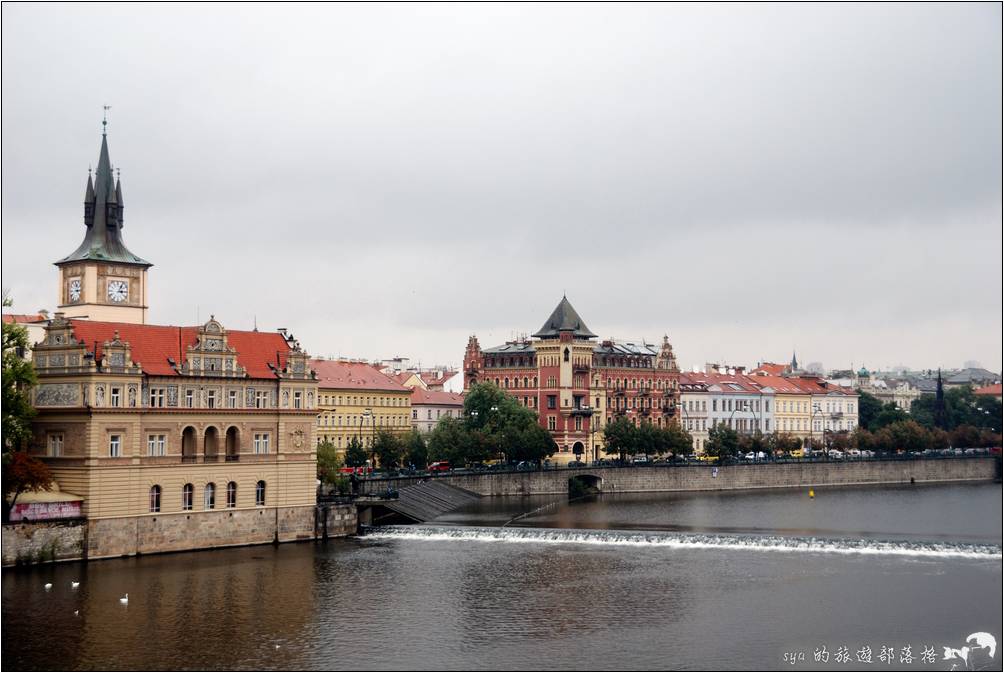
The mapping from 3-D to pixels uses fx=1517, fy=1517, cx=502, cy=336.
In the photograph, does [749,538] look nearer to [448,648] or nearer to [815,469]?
[448,648]

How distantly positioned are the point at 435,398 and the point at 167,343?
3232 inches

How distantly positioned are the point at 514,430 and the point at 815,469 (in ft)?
93.2

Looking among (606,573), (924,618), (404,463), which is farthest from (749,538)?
(404,463)

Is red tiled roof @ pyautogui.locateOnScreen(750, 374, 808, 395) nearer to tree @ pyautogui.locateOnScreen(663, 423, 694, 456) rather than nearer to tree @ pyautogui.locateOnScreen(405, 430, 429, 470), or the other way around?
tree @ pyautogui.locateOnScreen(663, 423, 694, 456)

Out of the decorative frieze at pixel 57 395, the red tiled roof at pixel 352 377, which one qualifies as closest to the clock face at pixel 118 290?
the decorative frieze at pixel 57 395

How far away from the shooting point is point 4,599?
58.2 metres

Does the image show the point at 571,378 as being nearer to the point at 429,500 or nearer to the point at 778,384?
the point at 778,384

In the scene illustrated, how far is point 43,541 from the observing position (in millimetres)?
66562

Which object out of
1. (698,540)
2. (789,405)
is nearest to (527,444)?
(698,540)

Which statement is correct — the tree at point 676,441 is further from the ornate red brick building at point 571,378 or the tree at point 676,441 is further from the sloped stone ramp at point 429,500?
the sloped stone ramp at point 429,500

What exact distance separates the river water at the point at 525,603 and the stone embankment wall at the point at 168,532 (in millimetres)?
937

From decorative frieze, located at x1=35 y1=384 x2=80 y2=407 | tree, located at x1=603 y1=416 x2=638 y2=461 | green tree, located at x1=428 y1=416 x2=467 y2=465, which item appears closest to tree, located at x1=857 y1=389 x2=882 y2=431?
tree, located at x1=603 y1=416 x2=638 y2=461

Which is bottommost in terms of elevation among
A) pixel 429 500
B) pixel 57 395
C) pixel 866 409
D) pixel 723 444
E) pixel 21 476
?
pixel 429 500

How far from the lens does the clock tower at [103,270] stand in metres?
98.2
